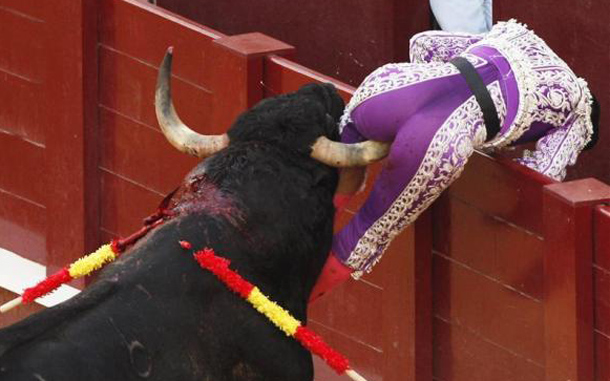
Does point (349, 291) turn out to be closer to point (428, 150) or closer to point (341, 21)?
point (428, 150)

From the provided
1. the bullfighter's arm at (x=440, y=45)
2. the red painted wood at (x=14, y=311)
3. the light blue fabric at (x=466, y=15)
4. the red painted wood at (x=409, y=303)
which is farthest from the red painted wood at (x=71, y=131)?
the bullfighter's arm at (x=440, y=45)

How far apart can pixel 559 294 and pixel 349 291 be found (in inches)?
46.9

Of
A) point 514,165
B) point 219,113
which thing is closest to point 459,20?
point 219,113

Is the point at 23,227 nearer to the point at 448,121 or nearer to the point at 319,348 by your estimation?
the point at 319,348

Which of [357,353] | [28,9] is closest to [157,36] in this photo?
[28,9]

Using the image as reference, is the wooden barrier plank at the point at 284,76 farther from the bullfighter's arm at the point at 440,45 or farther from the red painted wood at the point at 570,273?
the red painted wood at the point at 570,273

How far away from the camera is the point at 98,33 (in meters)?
9.41

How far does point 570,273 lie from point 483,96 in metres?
0.60

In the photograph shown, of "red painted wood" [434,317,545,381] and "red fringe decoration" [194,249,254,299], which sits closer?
"red fringe decoration" [194,249,254,299]

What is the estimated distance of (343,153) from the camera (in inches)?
283

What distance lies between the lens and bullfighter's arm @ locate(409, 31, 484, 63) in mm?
7758

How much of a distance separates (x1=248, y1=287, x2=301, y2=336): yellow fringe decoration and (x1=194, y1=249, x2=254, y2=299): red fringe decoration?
0.03 metres

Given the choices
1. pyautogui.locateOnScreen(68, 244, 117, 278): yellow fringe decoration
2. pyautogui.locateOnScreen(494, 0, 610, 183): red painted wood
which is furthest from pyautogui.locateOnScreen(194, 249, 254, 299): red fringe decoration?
pyautogui.locateOnScreen(494, 0, 610, 183): red painted wood

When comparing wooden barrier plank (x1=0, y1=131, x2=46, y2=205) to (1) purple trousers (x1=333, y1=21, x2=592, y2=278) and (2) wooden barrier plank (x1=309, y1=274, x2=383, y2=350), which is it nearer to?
(2) wooden barrier plank (x1=309, y1=274, x2=383, y2=350)
